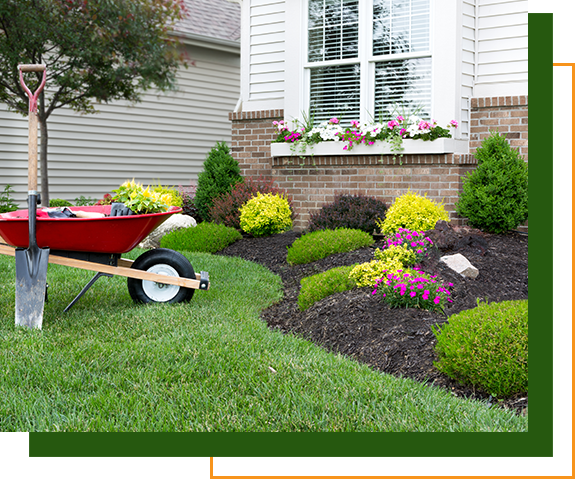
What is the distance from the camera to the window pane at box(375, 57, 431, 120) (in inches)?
299

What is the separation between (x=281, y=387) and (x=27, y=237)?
2.22m

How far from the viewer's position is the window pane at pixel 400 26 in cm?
754

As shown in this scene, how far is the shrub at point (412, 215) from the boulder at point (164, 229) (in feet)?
9.57

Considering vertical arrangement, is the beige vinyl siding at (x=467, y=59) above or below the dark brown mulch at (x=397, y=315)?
above

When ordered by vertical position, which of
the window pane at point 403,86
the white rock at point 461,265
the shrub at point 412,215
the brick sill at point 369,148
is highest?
the window pane at point 403,86

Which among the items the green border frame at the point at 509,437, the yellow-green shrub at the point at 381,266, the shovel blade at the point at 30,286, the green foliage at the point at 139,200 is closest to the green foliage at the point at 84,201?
the green foliage at the point at 139,200

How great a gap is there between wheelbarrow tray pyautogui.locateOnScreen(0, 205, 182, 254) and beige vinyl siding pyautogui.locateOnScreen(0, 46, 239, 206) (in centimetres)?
747

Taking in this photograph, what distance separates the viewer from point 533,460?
185cm

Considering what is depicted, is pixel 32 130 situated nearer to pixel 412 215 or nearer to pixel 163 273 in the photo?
pixel 163 273

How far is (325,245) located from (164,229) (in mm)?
3057

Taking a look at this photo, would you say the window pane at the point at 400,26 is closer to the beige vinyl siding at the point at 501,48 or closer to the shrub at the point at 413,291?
the beige vinyl siding at the point at 501,48

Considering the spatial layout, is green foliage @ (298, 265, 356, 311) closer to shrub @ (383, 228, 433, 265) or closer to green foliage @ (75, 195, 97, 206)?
shrub @ (383, 228, 433, 265)

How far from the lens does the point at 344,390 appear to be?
8.90 ft

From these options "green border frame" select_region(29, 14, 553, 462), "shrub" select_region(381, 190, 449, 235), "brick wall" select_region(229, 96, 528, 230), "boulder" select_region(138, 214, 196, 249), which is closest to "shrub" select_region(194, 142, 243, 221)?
"boulder" select_region(138, 214, 196, 249)
